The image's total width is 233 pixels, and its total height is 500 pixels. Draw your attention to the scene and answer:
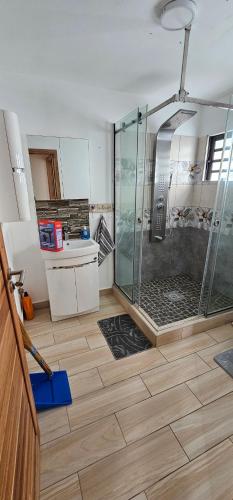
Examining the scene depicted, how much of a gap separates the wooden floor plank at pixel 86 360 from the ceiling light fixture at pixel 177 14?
231 centimetres

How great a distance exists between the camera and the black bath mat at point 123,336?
1856mm

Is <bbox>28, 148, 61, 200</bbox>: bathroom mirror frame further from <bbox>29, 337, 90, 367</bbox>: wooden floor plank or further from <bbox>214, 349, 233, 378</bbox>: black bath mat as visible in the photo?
<bbox>214, 349, 233, 378</bbox>: black bath mat

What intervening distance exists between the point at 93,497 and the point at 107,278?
1.91 metres

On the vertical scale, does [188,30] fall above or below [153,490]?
above

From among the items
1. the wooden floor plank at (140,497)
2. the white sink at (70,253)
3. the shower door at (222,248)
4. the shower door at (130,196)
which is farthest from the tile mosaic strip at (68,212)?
the wooden floor plank at (140,497)

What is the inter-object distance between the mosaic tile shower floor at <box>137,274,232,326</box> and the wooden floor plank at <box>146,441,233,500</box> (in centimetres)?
99

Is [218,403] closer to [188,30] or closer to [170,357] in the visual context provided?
[170,357]

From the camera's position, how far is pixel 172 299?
8.25ft

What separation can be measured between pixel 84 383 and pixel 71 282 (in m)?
0.89

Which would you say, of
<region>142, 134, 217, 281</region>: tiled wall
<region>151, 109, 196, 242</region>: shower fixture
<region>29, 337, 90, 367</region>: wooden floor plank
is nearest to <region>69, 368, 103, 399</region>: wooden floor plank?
<region>29, 337, 90, 367</region>: wooden floor plank

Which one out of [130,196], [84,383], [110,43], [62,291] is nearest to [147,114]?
[110,43]

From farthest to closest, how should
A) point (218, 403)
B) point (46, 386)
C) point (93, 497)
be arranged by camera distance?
point (46, 386), point (218, 403), point (93, 497)

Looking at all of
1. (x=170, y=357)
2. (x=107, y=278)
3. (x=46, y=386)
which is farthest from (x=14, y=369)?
(x=107, y=278)

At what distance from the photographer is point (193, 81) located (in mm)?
1972
